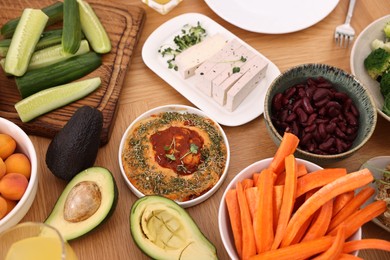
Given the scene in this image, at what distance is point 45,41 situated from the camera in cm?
148

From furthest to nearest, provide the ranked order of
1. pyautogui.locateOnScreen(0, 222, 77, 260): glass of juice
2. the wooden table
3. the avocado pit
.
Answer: the wooden table < the avocado pit < pyautogui.locateOnScreen(0, 222, 77, 260): glass of juice

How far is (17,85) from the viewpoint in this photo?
1385 millimetres

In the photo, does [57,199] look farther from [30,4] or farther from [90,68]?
[30,4]

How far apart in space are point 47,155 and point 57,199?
0.12 m

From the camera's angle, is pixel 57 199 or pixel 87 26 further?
pixel 87 26

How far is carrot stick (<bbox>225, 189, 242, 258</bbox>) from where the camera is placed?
1100 millimetres

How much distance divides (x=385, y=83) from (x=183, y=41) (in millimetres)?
599

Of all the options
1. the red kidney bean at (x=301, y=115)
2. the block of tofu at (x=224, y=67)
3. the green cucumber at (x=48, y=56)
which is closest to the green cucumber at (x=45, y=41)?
the green cucumber at (x=48, y=56)

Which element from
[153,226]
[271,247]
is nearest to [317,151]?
[271,247]

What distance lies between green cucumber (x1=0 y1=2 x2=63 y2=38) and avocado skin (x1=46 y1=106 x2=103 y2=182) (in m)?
0.43

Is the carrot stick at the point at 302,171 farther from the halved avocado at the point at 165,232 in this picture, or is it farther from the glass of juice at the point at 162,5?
the glass of juice at the point at 162,5

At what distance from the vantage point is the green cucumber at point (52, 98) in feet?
4.41

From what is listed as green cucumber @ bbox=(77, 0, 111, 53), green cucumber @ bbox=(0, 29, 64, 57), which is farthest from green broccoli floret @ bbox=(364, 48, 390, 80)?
green cucumber @ bbox=(0, 29, 64, 57)

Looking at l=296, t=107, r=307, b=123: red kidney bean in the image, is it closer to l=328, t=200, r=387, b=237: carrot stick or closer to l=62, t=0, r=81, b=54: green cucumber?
l=328, t=200, r=387, b=237: carrot stick
